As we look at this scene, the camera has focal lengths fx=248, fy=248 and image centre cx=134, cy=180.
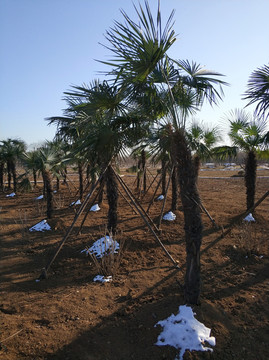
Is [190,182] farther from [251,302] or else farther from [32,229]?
[32,229]

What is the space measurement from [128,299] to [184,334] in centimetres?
155

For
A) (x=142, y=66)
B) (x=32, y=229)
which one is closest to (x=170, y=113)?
(x=142, y=66)

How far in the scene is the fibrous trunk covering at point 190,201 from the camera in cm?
386

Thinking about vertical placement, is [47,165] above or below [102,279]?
above

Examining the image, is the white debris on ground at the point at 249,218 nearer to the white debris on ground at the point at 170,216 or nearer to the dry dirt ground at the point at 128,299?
the dry dirt ground at the point at 128,299

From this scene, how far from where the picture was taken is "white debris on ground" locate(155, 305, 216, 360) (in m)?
3.27

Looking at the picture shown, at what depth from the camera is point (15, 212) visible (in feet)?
45.1

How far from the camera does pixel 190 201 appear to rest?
387 cm

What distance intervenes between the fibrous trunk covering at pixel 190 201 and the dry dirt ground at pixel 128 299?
67cm

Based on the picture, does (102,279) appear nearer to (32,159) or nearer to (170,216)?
(170,216)

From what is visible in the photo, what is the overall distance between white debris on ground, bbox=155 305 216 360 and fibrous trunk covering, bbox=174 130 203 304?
0.49 metres

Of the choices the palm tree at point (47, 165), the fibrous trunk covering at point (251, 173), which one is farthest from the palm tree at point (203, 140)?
the palm tree at point (47, 165)

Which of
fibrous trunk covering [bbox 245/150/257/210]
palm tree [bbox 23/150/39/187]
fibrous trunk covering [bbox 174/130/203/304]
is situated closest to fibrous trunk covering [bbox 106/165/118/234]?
fibrous trunk covering [bbox 174/130/203/304]

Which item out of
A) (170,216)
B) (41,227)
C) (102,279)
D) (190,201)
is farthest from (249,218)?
(41,227)
